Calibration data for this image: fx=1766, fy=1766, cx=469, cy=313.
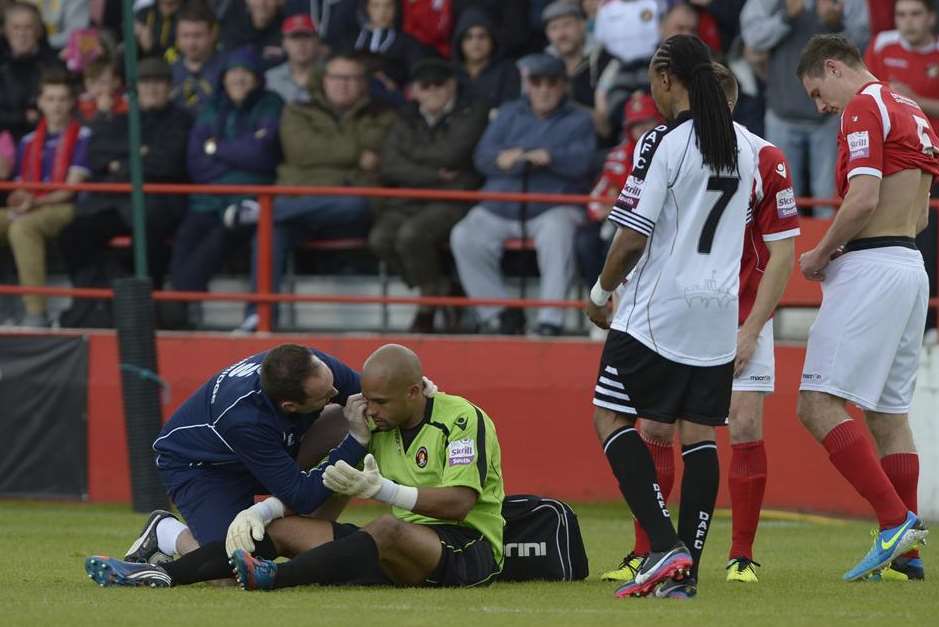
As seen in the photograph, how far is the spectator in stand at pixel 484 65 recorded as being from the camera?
47.1 ft

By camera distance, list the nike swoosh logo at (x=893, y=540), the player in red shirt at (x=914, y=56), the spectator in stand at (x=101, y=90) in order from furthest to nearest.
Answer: the spectator in stand at (x=101, y=90) → the player in red shirt at (x=914, y=56) → the nike swoosh logo at (x=893, y=540)

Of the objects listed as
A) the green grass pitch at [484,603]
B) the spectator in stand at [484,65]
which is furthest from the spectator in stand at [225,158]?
the green grass pitch at [484,603]

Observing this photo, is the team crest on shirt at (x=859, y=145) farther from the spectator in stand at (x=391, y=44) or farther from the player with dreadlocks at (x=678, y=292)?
the spectator in stand at (x=391, y=44)

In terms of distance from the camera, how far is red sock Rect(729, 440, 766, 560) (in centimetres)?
781

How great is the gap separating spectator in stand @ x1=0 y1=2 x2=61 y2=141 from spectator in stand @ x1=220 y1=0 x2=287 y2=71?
1.64 metres

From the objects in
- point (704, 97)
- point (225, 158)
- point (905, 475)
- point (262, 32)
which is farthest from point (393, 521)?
point (262, 32)

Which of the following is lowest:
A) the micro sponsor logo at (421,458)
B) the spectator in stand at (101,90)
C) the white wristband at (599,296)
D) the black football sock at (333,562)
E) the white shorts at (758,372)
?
the black football sock at (333,562)

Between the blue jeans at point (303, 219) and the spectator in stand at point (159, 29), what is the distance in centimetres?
312

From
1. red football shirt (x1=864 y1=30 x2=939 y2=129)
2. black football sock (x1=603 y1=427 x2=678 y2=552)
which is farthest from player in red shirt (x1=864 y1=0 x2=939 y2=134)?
black football sock (x1=603 y1=427 x2=678 y2=552)

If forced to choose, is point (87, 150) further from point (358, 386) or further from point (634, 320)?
point (634, 320)

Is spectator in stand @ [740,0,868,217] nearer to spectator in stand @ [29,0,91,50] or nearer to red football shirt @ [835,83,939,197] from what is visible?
red football shirt @ [835,83,939,197]

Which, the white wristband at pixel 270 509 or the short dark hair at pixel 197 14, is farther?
the short dark hair at pixel 197 14

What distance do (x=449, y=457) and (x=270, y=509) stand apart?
79 centimetres

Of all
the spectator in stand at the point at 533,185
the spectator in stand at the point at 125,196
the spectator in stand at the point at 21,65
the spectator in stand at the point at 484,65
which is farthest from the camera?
the spectator in stand at the point at 21,65
